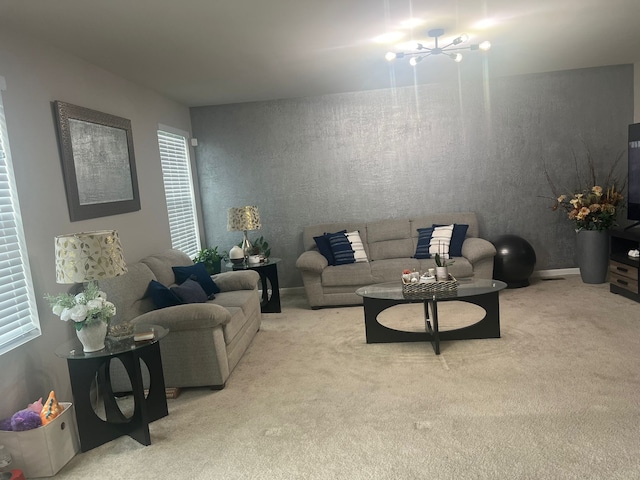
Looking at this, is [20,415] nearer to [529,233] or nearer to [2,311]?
[2,311]

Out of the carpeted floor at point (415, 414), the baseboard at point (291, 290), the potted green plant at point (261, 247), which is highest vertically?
the potted green plant at point (261, 247)

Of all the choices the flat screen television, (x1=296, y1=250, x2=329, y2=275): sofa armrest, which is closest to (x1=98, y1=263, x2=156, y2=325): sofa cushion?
(x1=296, y1=250, x2=329, y2=275): sofa armrest

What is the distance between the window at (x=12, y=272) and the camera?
2926 millimetres

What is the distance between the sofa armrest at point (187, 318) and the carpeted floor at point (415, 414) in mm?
492

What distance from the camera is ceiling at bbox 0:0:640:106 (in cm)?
304

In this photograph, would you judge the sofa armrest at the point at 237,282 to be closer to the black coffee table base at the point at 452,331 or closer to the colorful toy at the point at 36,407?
the black coffee table base at the point at 452,331

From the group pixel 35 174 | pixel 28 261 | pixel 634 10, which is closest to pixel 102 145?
pixel 35 174

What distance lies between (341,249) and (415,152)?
158 centimetres

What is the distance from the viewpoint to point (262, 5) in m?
3.01

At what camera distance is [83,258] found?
281cm

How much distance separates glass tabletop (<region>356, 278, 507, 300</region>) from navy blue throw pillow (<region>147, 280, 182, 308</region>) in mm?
1533

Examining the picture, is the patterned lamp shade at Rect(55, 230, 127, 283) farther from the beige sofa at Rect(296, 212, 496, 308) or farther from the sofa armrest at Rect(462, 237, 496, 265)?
the sofa armrest at Rect(462, 237, 496, 265)

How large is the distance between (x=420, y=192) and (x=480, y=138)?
37.8 inches

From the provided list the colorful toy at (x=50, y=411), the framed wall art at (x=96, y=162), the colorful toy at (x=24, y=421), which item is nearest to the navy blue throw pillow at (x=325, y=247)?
the framed wall art at (x=96, y=162)
